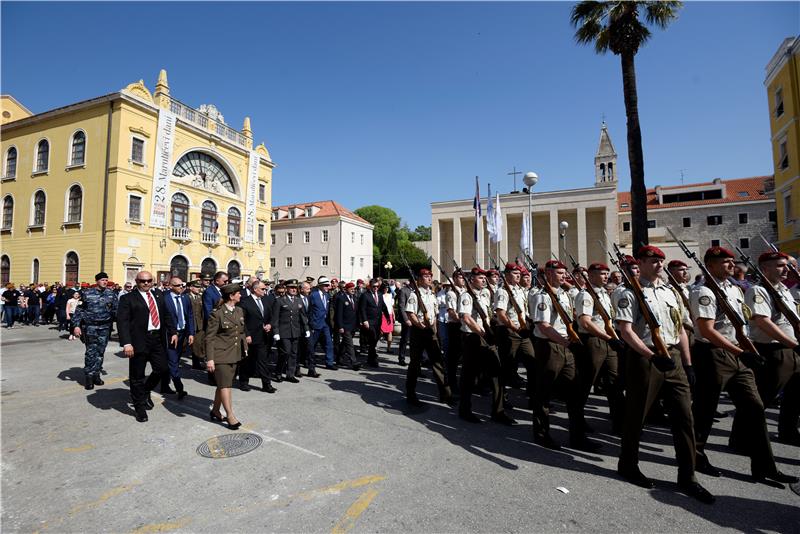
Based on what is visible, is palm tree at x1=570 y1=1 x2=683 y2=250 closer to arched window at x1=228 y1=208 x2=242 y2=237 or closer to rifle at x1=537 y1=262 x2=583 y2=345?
rifle at x1=537 y1=262 x2=583 y2=345

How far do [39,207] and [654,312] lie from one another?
124ft

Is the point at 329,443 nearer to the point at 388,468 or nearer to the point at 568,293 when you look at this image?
the point at 388,468

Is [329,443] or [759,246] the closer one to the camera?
[329,443]

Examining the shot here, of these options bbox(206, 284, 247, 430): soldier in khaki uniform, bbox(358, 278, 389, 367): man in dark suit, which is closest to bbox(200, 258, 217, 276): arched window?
bbox(358, 278, 389, 367): man in dark suit

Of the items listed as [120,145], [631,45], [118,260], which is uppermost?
[120,145]

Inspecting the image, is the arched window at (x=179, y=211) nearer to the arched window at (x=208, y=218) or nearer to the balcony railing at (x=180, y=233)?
the balcony railing at (x=180, y=233)

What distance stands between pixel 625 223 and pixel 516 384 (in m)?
53.4

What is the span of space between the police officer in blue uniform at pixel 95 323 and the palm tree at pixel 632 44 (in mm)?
13897

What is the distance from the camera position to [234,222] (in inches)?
1341

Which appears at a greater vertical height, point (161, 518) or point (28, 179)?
point (28, 179)

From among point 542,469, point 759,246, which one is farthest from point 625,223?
point 542,469

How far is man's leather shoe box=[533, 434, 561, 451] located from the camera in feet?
14.9

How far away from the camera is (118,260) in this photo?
993 inches

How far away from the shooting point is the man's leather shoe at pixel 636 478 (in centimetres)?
366
